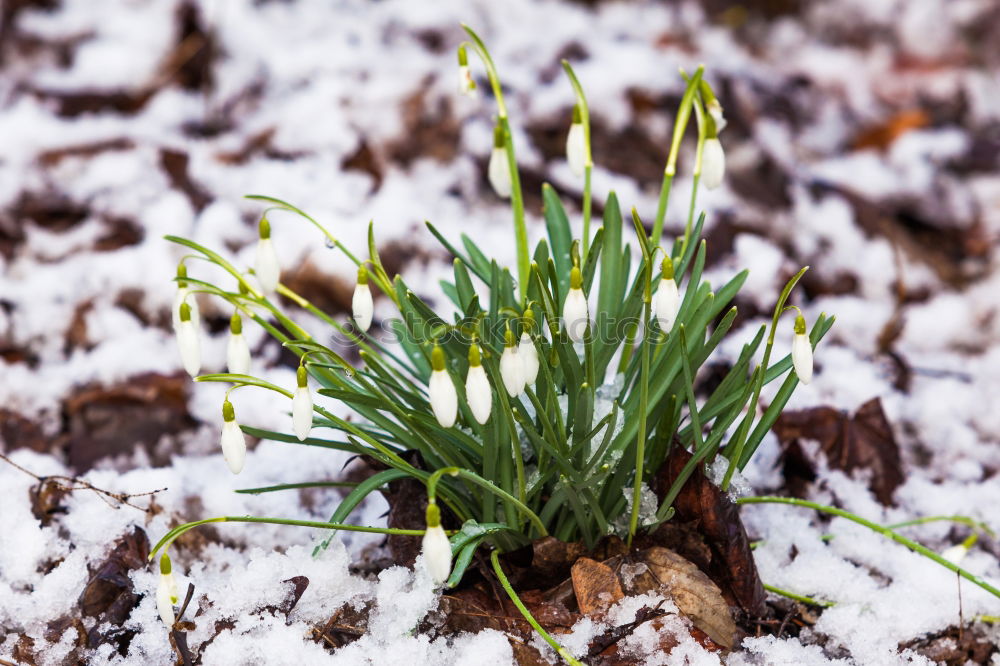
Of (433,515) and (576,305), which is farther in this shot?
(576,305)

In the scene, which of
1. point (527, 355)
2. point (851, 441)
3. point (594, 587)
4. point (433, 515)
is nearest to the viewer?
point (433, 515)

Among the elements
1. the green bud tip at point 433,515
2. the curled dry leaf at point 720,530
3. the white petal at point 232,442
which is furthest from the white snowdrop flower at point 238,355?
the curled dry leaf at point 720,530

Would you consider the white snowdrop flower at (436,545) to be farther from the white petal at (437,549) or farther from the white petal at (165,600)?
the white petal at (165,600)

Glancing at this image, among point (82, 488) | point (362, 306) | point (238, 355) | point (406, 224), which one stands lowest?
point (82, 488)

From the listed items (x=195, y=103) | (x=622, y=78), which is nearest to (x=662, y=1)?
(x=622, y=78)

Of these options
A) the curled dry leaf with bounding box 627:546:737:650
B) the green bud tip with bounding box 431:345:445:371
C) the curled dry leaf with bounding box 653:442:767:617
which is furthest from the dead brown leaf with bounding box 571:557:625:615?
the green bud tip with bounding box 431:345:445:371

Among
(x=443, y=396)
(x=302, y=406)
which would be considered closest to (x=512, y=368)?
(x=443, y=396)

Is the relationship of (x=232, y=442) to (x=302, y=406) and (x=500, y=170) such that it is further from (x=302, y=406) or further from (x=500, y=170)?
(x=500, y=170)
